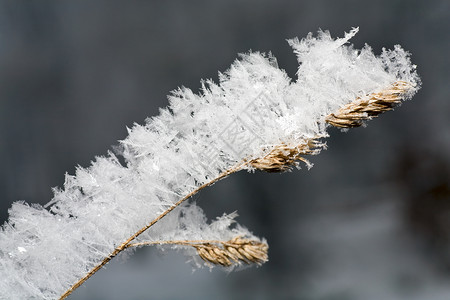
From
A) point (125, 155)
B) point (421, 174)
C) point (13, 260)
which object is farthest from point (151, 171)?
point (421, 174)

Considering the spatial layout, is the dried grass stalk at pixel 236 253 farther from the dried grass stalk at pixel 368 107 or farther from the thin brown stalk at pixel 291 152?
the dried grass stalk at pixel 368 107

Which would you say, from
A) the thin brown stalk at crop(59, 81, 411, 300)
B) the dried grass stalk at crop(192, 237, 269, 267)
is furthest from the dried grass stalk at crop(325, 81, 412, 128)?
the dried grass stalk at crop(192, 237, 269, 267)

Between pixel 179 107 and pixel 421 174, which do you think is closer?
pixel 179 107

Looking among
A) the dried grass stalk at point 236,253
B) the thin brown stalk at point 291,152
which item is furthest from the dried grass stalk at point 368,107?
the dried grass stalk at point 236,253

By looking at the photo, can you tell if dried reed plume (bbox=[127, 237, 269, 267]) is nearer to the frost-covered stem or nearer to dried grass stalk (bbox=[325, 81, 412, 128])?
the frost-covered stem

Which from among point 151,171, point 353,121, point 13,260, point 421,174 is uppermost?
point 421,174

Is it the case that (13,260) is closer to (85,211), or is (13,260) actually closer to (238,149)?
(85,211)

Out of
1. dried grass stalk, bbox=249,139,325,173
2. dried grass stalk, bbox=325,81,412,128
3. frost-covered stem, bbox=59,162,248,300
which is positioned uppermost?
dried grass stalk, bbox=325,81,412,128

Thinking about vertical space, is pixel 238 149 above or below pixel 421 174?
below

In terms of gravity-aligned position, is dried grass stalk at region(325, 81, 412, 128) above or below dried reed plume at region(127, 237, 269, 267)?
above
